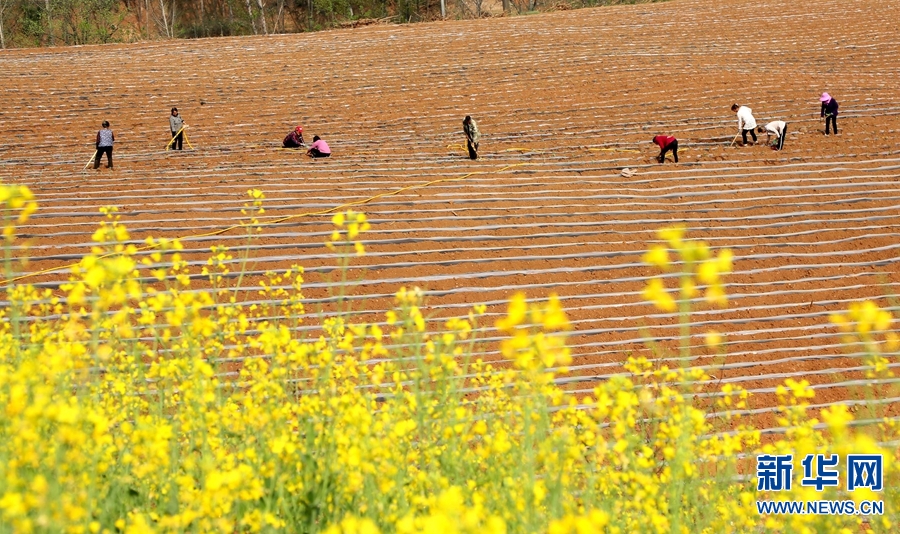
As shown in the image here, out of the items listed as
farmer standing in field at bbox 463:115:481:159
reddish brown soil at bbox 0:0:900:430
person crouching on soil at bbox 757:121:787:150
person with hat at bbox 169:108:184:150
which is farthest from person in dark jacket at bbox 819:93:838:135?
person with hat at bbox 169:108:184:150

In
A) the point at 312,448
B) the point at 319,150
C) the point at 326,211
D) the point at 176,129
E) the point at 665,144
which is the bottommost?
the point at 312,448

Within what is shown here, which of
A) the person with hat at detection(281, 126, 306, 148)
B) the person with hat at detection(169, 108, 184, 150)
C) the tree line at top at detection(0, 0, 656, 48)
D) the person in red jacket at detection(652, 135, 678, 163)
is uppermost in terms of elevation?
the tree line at top at detection(0, 0, 656, 48)

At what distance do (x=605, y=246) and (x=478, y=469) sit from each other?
250 inches

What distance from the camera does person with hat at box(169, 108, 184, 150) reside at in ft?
45.1

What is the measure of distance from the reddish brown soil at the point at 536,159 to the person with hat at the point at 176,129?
1.10ft

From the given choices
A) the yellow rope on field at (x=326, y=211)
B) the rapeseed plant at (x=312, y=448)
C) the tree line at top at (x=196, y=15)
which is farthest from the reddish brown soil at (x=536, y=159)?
the tree line at top at (x=196, y=15)

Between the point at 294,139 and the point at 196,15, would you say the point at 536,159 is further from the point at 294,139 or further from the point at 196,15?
the point at 196,15

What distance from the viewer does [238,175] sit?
39.2ft

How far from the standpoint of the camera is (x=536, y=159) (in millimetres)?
13062

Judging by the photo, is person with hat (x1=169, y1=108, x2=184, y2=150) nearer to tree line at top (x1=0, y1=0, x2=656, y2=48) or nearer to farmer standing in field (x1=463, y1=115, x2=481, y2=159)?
farmer standing in field (x1=463, y1=115, x2=481, y2=159)

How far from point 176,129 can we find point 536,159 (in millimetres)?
6034

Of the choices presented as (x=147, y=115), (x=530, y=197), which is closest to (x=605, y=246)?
(x=530, y=197)

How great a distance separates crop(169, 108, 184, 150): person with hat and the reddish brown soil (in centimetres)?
33

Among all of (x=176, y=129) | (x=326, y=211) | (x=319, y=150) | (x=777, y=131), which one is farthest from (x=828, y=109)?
(x=176, y=129)
